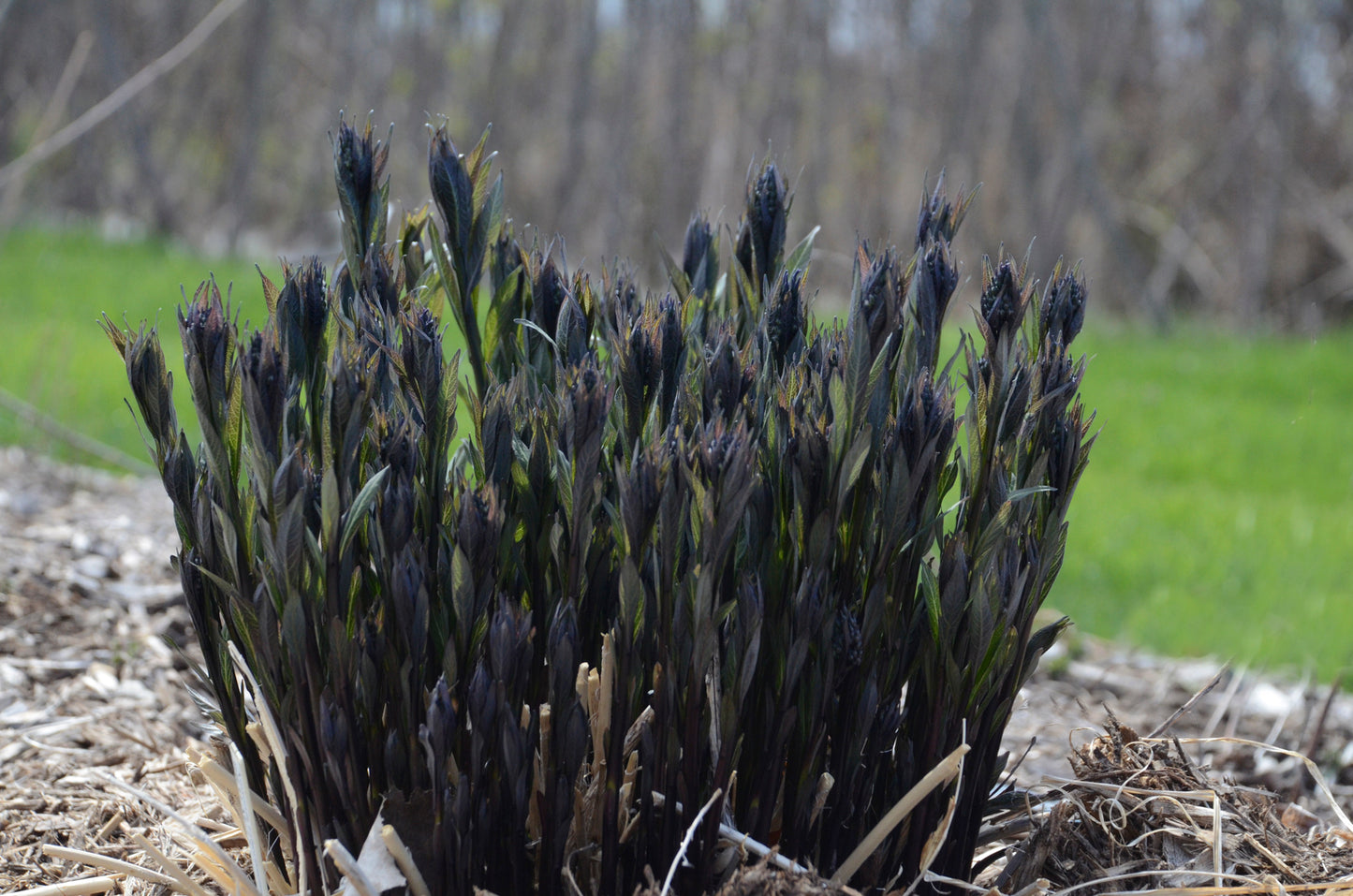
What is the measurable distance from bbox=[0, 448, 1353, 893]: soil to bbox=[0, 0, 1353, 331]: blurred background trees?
9.46m

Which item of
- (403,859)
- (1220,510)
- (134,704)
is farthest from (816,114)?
(403,859)

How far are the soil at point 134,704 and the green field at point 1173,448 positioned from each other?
544 mm

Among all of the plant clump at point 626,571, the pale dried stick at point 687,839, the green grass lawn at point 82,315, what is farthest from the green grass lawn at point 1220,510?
the green grass lawn at point 82,315

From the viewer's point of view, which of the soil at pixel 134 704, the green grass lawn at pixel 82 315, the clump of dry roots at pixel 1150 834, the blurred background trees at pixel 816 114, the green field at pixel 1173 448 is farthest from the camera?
the blurred background trees at pixel 816 114

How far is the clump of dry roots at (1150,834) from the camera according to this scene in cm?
182

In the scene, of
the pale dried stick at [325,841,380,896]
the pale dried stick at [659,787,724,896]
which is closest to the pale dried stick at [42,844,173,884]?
the pale dried stick at [325,841,380,896]

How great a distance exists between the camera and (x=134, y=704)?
2.87m

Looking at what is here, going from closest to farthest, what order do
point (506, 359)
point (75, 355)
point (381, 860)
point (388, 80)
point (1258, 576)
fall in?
point (381, 860)
point (506, 359)
point (1258, 576)
point (75, 355)
point (388, 80)

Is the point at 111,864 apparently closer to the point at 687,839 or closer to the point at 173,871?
the point at 173,871

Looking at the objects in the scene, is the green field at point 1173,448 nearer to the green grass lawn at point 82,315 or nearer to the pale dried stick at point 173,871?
the green grass lawn at point 82,315

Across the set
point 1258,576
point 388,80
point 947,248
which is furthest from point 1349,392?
point 388,80

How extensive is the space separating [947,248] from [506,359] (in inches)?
28.9

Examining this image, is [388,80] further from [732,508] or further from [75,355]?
[732,508]

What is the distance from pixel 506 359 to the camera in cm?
187
